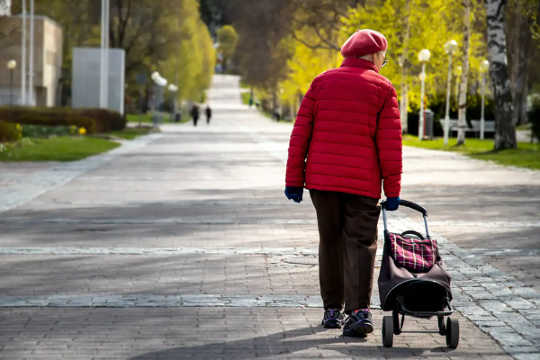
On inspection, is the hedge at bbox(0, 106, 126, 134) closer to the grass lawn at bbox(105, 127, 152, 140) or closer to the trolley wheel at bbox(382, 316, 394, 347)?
the grass lawn at bbox(105, 127, 152, 140)

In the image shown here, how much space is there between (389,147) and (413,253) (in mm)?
624

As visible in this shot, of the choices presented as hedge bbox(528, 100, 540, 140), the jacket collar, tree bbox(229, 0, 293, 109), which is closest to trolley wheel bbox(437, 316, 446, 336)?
the jacket collar

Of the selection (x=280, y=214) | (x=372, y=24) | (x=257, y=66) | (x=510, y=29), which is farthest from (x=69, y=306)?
(x=257, y=66)

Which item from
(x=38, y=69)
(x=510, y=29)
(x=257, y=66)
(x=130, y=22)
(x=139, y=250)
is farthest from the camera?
(x=257, y=66)

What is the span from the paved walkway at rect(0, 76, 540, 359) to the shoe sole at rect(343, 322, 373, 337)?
72 millimetres

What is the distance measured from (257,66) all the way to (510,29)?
37757 mm

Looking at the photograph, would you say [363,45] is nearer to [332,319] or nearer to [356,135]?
[356,135]

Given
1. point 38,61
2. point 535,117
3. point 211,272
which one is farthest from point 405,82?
point 211,272

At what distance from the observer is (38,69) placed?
73250mm

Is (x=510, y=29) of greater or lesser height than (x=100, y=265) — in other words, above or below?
above

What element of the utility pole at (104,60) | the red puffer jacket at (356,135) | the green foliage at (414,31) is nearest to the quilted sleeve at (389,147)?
the red puffer jacket at (356,135)

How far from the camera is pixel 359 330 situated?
6.11 meters

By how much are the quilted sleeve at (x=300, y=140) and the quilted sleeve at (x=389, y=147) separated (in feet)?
1.32

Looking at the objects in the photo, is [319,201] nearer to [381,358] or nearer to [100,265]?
[381,358]
